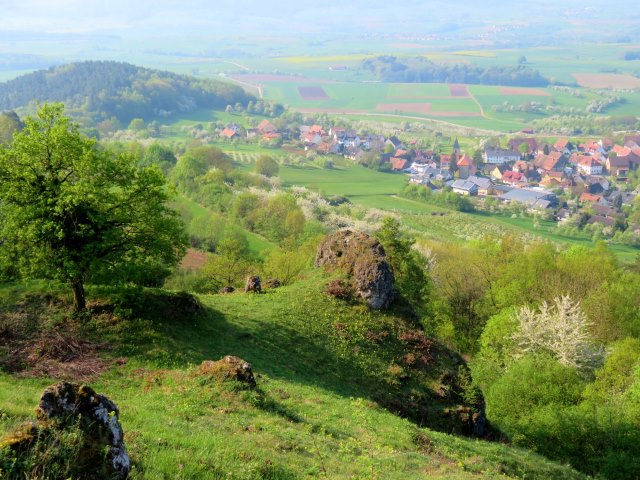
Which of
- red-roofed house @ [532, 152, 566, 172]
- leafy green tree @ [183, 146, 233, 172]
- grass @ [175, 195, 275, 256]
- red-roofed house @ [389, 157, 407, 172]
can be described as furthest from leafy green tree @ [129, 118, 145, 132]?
red-roofed house @ [532, 152, 566, 172]

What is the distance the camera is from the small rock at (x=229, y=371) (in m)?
22.6

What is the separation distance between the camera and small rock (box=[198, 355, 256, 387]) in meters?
22.6

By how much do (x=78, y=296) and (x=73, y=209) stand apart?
525 centimetres

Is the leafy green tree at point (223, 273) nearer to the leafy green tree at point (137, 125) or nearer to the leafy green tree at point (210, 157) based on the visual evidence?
the leafy green tree at point (210, 157)

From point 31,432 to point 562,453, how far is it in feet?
95.2

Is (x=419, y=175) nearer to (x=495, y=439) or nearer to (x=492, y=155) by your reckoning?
(x=492, y=155)

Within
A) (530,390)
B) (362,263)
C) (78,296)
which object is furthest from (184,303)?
(530,390)

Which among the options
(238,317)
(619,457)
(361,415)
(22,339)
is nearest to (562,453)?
(619,457)

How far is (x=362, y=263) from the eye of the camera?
3884 centimetres

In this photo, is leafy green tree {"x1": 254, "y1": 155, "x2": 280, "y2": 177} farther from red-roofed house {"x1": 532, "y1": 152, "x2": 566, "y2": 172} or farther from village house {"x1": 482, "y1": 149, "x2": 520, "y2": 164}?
red-roofed house {"x1": 532, "y1": 152, "x2": 566, "y2": 172}

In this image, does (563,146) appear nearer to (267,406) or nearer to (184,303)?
(184,303)

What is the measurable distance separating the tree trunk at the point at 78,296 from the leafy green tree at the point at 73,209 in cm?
6

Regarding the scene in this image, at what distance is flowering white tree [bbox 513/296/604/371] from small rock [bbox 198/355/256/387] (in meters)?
27.7

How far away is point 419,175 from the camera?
163m
